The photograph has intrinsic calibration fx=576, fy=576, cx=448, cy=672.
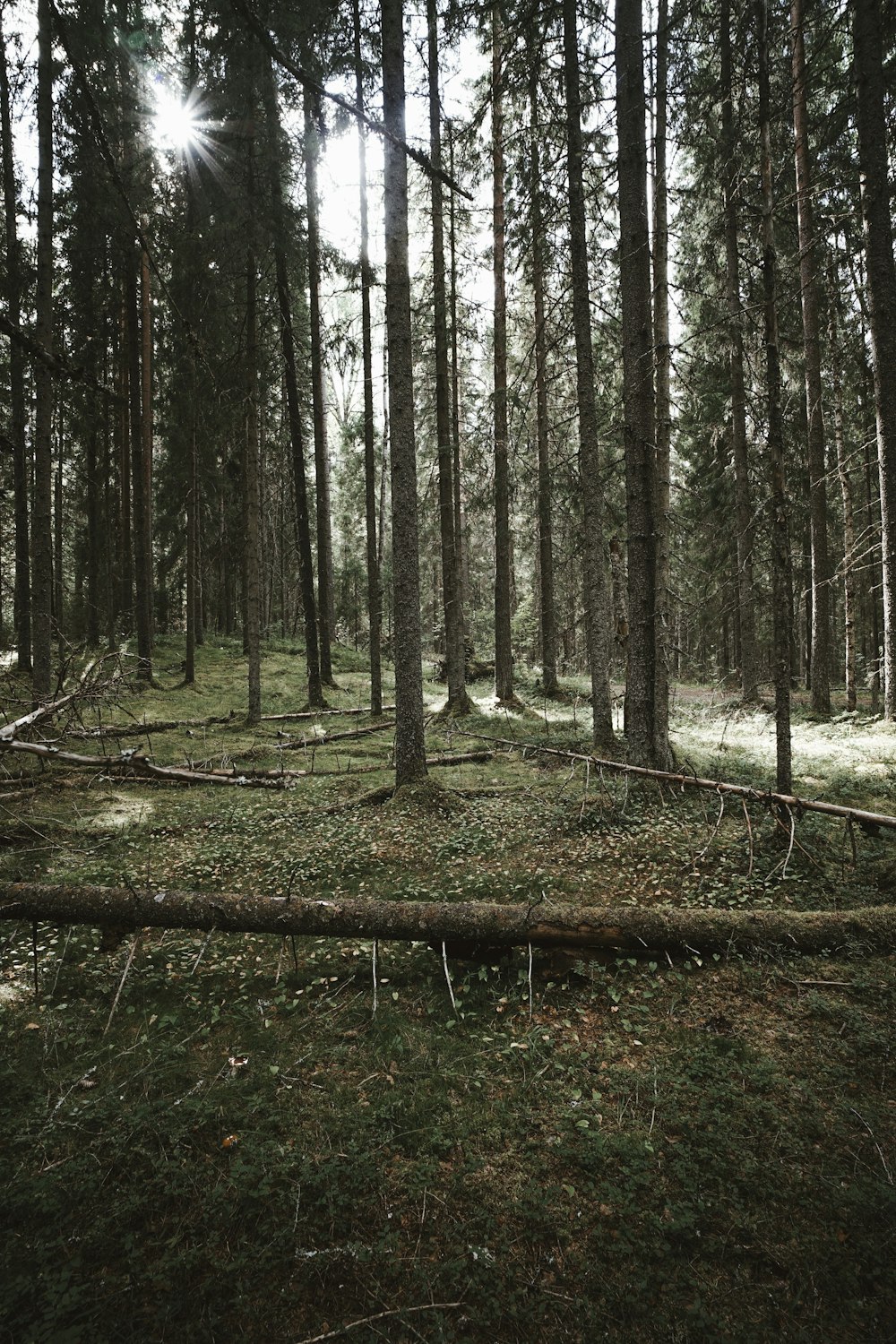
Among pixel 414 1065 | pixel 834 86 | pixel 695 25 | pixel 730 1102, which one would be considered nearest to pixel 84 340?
pixel 695 25

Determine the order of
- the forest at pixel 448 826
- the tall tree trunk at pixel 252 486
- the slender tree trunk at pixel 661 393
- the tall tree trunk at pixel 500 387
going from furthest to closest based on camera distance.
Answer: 1. the tall tree trunk at pixel 500 387
2. the tall tree trunk at pixel 252 486
3. the slender tree trunk at pixel 661 393
4. the forest at pixel 448 826

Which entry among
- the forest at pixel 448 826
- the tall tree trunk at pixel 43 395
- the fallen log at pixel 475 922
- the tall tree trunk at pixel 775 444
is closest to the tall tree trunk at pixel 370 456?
the forest at pixel 448 826

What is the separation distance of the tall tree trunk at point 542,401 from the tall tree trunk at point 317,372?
560 cm

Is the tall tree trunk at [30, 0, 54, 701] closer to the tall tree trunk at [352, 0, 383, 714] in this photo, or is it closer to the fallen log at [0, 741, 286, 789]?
the fallen log at [0, 741, 286, 789]

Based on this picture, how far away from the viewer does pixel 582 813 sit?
7.27m

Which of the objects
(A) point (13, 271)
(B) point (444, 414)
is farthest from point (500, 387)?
(A) point (13, 271)

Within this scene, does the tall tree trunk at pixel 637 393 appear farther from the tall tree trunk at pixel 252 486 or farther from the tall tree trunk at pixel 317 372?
the tall tree trunk at pixel 252 486

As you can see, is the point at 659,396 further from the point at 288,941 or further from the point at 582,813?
the point at 288,941

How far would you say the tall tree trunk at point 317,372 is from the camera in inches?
573

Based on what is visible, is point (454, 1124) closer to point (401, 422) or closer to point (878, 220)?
point (401, 422)

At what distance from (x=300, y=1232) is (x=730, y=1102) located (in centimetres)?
232

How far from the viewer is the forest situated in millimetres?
2529

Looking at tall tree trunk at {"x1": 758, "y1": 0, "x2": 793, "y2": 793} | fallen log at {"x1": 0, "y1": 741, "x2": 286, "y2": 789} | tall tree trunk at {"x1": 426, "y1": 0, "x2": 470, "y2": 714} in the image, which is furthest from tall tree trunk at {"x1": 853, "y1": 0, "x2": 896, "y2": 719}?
fallen log at {"x1": 0, "y1": 741, "x2": 286, "y2": 789}

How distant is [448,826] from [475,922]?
300cm
